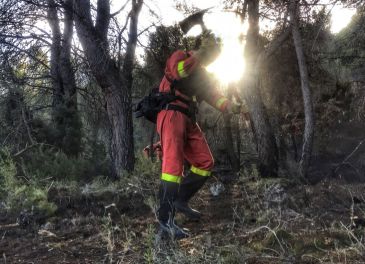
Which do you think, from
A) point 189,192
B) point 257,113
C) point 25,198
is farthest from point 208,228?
point 257,113

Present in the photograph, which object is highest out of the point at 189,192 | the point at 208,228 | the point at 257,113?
the point at 257,113

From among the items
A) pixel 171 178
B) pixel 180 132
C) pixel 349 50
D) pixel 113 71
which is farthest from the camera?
pixel 349 50

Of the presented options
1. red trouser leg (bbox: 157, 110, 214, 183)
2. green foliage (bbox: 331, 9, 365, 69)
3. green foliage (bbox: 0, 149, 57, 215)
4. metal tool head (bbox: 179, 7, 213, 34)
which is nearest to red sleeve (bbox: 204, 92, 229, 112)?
red trouser leg (bbox: 157, 110, 214, 183)

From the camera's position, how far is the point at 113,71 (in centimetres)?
782

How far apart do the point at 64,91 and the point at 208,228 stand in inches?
322

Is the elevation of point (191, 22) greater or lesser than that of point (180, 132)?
greater

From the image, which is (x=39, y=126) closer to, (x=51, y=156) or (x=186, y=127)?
(x=51, y=156)

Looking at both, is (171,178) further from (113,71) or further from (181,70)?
(113,71)

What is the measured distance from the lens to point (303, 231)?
3.61m

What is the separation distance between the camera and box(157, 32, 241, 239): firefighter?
156 inches

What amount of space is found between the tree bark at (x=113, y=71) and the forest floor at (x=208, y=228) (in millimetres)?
1968

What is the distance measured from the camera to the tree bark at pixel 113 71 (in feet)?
24.8

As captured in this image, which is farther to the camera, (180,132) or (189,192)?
(189,192)

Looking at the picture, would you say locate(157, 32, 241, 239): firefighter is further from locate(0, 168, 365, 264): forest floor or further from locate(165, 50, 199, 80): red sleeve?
locate(0, 168, 365, 264): forest floor
